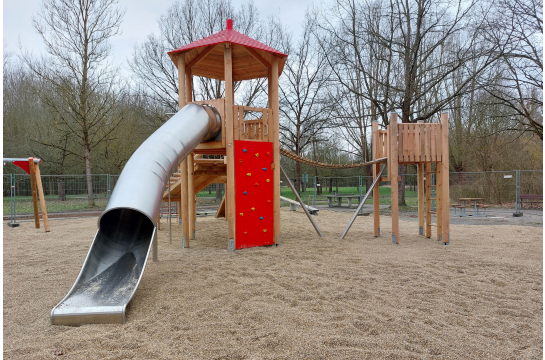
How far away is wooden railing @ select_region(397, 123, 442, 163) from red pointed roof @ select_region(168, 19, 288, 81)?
3003 millimetres

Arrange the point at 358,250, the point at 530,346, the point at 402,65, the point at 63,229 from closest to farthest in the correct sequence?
1. the point at 530,346
2. the point at 358,250
3. the point at 63,229
4. the point at 402,65

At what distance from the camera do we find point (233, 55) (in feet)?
26.0

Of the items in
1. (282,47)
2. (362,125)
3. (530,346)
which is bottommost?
(530,346)

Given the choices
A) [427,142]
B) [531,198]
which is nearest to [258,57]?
[427,142]

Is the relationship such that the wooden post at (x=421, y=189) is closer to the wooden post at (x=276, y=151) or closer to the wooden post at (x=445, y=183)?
the wooden post at (x=445, y=183)

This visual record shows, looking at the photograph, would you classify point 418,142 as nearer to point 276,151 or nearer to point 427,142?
point 427,142

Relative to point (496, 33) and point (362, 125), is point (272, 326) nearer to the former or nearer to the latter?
point (496, 33)

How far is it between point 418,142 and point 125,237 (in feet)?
18.9

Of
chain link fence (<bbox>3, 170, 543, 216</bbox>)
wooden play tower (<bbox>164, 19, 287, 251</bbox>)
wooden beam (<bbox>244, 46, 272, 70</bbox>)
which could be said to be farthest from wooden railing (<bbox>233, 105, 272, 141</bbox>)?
chain link fence (<bbox>3, 170, 543, 216</bbox>)

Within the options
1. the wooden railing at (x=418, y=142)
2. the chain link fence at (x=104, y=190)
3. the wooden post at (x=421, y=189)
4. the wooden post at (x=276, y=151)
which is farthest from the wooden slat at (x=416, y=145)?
the chain link fence at (x=104, y=190)

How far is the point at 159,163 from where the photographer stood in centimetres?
499

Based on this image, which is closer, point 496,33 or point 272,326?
point 272,326

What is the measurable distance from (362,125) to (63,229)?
18535 mm

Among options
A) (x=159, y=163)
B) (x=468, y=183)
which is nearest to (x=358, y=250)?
(x=159, y=163)
